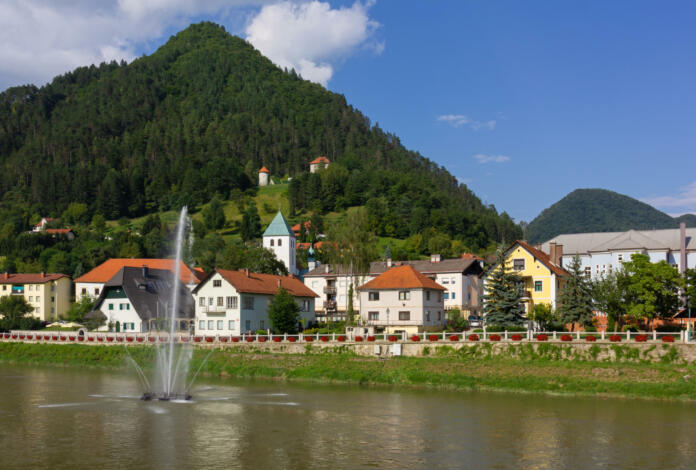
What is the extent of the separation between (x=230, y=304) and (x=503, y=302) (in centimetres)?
3145

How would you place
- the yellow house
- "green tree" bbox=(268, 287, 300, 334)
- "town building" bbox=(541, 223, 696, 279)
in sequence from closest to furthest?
1. "green tree" bbox=(268, 287, 300, 334)
2. the yellow house
3. "town building" bbox=(541, 223, 696, 279)

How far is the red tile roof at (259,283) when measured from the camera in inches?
3093

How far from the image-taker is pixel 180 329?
82750 mm

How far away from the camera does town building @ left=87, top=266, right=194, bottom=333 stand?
86875 mm

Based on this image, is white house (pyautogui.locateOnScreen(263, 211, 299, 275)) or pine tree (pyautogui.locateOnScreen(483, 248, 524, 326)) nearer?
pine tree (pyautogui.locateOnScreen(483, 248, 524, 326))

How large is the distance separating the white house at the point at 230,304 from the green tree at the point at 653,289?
134 feet

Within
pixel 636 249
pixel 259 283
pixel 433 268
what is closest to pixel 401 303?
pixel 259 283

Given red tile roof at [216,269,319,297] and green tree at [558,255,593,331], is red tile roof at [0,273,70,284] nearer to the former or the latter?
red tile roof at [216,269,319,297]

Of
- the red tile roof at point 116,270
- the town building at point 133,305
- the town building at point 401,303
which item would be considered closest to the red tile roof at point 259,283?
the town building at point 133,305

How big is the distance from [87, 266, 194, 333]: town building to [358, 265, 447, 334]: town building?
23.8m

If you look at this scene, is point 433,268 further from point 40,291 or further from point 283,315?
point 40,291

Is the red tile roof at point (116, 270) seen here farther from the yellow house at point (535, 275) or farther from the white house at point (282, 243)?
the yellow house at point (535, 275)

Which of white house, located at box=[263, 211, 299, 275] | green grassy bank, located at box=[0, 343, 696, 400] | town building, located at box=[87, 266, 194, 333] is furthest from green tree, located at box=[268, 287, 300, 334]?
white house, located at box=[263, 211, 299, 275]

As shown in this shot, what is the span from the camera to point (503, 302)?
6538cm
